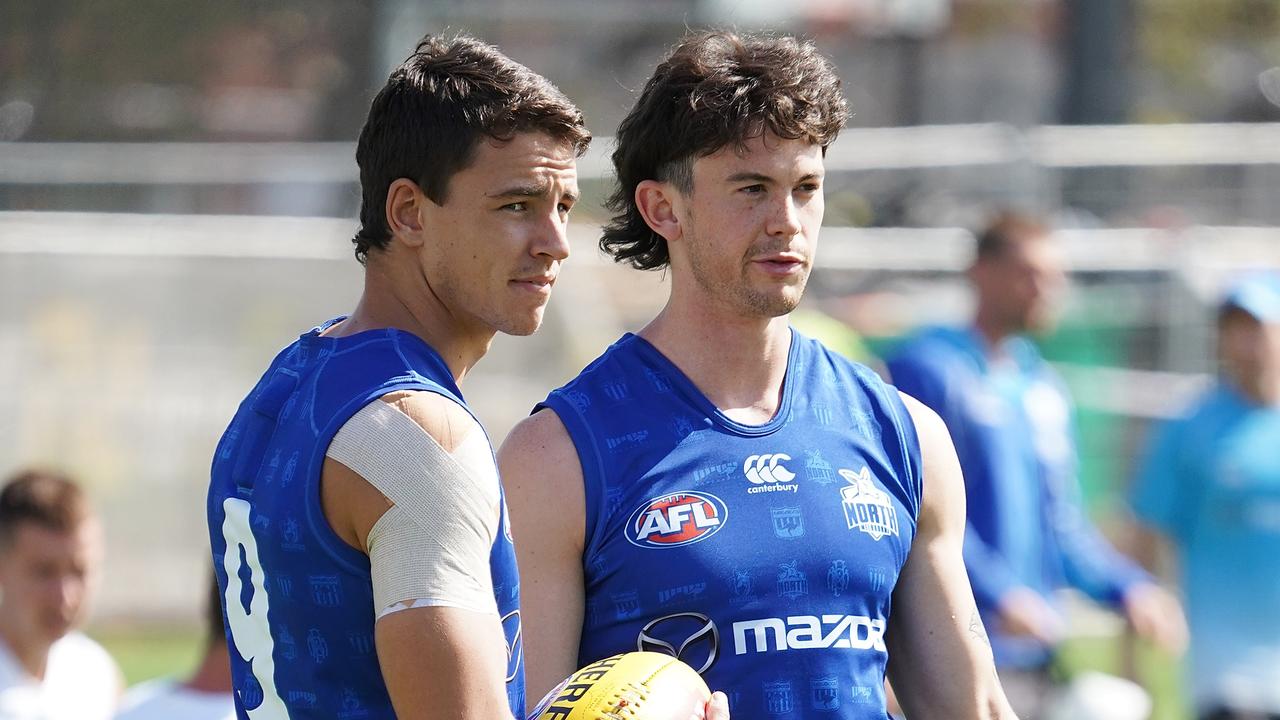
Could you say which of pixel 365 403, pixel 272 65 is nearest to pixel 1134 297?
pixel 365 403

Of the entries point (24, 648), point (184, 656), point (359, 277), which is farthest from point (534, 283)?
point (184, 656)

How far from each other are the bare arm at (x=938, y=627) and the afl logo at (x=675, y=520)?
0.44 meters

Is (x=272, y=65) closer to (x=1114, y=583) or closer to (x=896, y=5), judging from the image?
(x=896, y=5)

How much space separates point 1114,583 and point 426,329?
16.4 feet

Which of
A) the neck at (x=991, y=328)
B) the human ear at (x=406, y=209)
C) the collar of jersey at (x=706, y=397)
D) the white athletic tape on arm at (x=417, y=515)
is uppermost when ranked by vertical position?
the neck at (x=991, y=328)

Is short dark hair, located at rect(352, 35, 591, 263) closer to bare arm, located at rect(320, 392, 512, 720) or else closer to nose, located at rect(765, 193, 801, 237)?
bare arm, located at rect(320, 392, 512, 720)

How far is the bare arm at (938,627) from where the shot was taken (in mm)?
3197

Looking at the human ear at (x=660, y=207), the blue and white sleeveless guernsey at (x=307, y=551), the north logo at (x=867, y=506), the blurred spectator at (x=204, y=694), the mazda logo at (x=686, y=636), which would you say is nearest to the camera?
the blue and white sleeveless guernsey at (x=307, y=551)

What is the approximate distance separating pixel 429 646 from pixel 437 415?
0.34 metres

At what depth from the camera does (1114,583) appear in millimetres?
6914

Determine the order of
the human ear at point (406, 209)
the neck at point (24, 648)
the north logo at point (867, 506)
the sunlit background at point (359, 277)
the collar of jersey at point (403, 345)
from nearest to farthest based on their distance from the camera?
the collar of jersey at point (403, 345)
the human ear at point (406, 209)
the north logo at point (867, 506)
the neck at point (24, 648)
the sunlit background at point (359, 277)

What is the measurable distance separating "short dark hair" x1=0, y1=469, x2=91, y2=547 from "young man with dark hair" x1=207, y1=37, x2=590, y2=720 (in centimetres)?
291

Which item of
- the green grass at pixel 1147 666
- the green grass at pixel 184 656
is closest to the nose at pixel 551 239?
the green grass at pixel 1147 666

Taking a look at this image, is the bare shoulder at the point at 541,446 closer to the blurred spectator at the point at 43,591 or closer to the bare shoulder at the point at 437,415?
the bare shoulder at the point at 437,415
